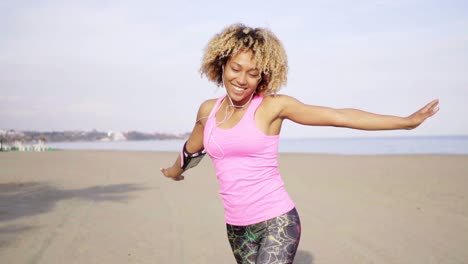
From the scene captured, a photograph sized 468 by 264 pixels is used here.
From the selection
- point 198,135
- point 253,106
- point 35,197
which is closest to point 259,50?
point 253,106

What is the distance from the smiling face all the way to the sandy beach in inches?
138

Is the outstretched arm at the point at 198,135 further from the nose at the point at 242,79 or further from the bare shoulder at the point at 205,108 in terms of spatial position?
the nose at the point at 242,79

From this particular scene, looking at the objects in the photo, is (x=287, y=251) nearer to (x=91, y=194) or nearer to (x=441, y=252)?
(x=441, y=252)

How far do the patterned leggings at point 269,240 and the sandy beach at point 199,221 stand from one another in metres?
3.09

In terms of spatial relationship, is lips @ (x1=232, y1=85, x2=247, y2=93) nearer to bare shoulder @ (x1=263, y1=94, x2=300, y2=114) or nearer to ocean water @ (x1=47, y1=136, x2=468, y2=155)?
bare shoulder @ (x1=263, y1=94, x2=300, y2=114)

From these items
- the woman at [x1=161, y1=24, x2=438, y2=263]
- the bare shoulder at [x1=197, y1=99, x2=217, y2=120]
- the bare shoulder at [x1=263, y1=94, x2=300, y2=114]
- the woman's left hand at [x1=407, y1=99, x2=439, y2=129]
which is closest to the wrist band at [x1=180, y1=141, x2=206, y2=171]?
the bare shoulder at [x1=197, y1=99, x2=217, y2=120]

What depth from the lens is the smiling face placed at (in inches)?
125

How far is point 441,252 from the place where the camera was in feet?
21.0

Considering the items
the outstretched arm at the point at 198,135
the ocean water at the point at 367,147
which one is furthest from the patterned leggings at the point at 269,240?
the ocean water at the point at 367,147

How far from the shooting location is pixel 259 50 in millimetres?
3131

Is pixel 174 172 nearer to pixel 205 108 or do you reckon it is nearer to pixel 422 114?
pixel 205 108

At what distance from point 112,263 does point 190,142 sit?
2.94 meters

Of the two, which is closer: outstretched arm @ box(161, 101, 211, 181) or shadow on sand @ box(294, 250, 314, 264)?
outstretched arm @ box(161, 101, 211, 181)

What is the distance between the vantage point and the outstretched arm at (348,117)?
2963mm
